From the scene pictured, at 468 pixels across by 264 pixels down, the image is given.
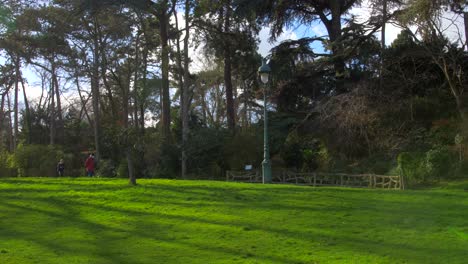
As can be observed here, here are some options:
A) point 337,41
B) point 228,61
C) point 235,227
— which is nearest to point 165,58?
point 228,61

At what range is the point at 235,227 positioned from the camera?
33.5ft

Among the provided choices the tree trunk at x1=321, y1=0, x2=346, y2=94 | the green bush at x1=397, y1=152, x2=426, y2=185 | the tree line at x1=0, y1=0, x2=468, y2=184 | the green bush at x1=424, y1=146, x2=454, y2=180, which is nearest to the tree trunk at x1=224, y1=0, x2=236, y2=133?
the tree line at x1=0, y1=0, x2=468, y2=184

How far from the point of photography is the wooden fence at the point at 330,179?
2073cm

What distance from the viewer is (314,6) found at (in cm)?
3450

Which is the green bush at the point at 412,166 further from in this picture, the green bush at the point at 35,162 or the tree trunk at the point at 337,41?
the green bush at the point at 35,162

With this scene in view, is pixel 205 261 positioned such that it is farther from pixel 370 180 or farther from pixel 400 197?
pixel 370 180

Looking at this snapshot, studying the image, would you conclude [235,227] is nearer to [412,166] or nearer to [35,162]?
[412,166]

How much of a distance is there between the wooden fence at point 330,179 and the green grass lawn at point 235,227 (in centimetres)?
517

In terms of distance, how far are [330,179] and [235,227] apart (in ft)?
47.9

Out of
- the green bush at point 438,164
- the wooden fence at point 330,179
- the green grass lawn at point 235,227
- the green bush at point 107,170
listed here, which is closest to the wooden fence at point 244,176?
the wooden fence at point 330,179

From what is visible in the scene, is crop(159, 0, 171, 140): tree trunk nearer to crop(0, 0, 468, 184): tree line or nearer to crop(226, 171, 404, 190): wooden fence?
crop(0, 0, 468, 184): tree line

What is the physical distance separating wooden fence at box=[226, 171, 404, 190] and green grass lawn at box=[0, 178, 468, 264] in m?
5.17

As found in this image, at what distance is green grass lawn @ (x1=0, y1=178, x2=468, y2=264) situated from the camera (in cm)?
792

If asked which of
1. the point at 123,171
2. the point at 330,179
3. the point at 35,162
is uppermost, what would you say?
the point at 35,162
